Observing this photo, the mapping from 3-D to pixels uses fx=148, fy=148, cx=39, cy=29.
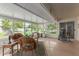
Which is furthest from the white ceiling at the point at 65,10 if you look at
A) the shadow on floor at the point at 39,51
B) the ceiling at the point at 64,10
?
the shadow on floor at the point at 39,51

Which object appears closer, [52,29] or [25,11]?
[25,11]

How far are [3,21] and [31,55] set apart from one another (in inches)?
35.0

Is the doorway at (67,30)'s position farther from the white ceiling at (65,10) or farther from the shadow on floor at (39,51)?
the shadow on floor at (39,51)

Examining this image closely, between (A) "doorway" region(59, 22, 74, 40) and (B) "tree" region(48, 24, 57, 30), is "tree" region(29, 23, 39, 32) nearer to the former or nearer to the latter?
(B) "tree" region(48, 24, 57, 30)

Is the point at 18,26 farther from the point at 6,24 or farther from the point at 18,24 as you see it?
the point at 6,24

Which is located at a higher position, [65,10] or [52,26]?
[65,10]

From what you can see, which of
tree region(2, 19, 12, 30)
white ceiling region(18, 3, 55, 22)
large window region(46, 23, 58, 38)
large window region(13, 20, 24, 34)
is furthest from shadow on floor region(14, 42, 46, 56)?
tree region(2, 19, 12, 30)

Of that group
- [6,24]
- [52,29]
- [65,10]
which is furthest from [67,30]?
[6,24]

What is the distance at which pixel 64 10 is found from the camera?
9.71 feet

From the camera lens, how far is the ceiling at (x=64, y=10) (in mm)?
2922

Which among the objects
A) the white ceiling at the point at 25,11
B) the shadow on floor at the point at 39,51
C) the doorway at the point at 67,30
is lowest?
the shadow on floor at the point at 39,51

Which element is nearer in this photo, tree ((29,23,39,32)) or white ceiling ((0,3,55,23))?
white ceiling ((0,3,55,23))

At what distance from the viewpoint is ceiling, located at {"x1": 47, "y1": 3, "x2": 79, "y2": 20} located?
292cm

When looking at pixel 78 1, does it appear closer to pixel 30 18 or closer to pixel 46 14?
pixel 46 14
